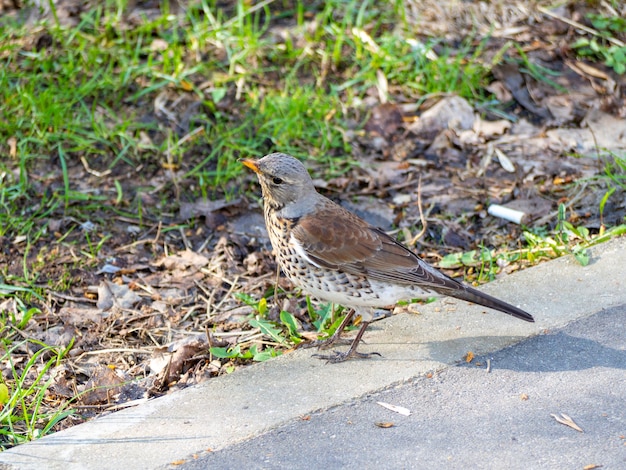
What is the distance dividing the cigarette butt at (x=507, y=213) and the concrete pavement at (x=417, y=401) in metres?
1.08

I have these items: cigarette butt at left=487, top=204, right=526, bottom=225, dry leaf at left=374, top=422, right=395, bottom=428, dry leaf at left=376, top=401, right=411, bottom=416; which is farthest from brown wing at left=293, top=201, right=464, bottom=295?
cigarette butt at left=487, top=204, right=526, bottom=225

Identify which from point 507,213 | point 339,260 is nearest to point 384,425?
point 339,260

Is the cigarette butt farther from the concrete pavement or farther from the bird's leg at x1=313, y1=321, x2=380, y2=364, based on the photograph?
the bird's leg at x1=313, y1=321, x2=380, y2=364

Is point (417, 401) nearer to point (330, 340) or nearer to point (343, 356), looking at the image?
point (343, 356)

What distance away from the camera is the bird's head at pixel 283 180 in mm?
4852

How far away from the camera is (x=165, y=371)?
14.7ft

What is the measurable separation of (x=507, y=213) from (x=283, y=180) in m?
1.95

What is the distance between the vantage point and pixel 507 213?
19.9ft

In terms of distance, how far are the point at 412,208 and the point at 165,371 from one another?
2490mm

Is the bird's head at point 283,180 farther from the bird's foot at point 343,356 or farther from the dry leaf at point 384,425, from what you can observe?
the dry leaf at point 384,425

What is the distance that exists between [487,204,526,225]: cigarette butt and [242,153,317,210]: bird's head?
68.7 inches

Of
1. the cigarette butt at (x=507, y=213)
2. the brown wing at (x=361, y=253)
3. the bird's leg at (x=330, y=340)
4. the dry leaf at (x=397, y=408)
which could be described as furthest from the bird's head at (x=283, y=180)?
the cigarette butt at (x=507, y=213)

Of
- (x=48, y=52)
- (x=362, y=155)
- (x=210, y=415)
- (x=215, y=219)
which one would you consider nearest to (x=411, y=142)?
(x=362, y=155)

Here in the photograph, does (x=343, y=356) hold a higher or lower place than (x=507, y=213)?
higher
